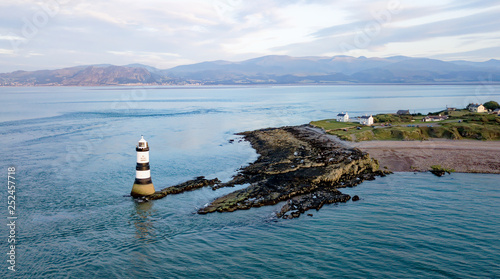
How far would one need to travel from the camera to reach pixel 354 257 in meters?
18.8

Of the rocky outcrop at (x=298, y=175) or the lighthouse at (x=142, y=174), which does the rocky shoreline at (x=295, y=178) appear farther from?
the lighthouse at (x=142, y=174)

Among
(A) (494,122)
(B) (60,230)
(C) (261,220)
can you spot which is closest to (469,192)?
(C) (261,220)

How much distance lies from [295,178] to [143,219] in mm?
14834

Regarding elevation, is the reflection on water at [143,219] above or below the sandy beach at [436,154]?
below

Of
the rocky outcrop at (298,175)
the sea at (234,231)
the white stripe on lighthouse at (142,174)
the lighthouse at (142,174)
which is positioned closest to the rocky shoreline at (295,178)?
the rocky outcrop at (298,175)

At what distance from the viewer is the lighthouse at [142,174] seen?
27.7 m

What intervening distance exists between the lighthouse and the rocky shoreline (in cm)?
81

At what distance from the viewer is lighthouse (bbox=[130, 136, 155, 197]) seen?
2772 cm

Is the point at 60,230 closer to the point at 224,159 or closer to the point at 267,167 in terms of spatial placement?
the point at 267,167

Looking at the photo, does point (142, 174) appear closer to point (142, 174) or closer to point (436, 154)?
point (142, 174)

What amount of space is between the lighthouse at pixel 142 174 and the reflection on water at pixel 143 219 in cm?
126

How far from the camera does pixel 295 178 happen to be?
32.4m

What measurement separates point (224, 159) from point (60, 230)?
962 inches

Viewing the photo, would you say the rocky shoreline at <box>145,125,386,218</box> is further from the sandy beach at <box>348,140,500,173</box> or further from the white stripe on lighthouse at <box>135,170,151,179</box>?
the sandy beach at <box>348,140,500,173</box>
